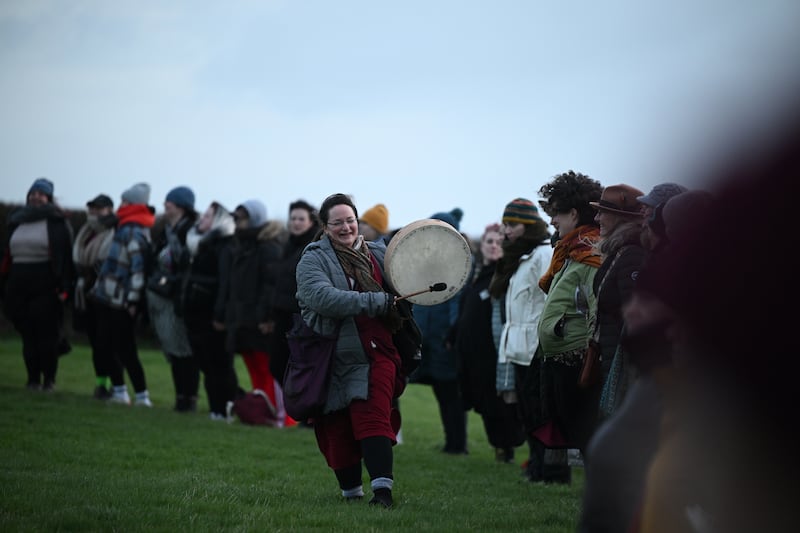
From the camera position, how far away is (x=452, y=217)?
11.8 m

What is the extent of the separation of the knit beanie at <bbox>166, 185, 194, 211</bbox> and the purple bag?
24.8 feet

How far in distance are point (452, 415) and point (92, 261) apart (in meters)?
6.03

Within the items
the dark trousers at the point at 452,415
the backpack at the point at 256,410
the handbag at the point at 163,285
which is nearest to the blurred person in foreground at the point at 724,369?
the dark trousers at the point at 452,415

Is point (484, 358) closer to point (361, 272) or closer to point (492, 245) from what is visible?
point (492, 245)

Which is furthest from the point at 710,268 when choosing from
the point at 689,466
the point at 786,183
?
the point at 786,183

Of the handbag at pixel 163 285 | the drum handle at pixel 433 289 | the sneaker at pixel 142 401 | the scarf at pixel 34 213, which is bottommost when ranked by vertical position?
the sneaker at pixel 142 401

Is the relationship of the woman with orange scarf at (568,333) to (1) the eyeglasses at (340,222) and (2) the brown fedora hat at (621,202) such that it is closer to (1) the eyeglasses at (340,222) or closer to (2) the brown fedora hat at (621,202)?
(2) the brown fedora hat at (621,202)

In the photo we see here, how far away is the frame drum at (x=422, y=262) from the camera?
708 centimetres

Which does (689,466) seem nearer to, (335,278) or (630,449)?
(630,449)

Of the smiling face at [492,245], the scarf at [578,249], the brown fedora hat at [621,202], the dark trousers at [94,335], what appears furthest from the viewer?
the dark trousers at [94,335]

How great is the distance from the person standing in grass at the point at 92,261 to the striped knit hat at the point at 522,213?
24.2 feet

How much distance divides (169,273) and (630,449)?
11453 millimetres

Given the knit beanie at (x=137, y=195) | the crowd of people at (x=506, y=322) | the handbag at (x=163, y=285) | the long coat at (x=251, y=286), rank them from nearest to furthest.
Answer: the crowd of people at (x=506, y=322)
the long coat at (x=251, y=286)
the handbag at (x=163, y=285)
the knit beanie at (x=137, y=195)

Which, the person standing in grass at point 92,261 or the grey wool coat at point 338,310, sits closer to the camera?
the grey wool coat at point 338,310
